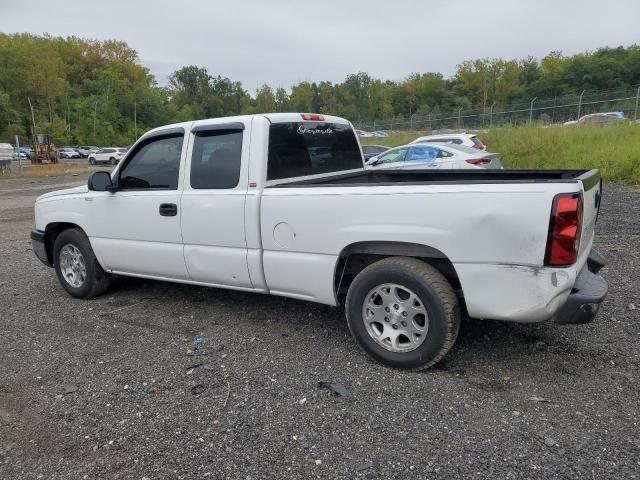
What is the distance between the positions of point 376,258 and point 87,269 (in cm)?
327

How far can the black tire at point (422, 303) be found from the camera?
320 centimetres

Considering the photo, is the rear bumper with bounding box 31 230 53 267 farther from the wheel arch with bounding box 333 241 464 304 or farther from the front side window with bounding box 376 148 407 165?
the front side window with bounding box 376 148 407 165

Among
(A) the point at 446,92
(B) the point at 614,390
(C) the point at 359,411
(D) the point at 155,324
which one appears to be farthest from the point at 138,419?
(A) the point at 446,92

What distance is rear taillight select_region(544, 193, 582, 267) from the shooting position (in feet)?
9.07

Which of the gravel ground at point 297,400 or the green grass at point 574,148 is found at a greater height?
the green grass at point 574,148

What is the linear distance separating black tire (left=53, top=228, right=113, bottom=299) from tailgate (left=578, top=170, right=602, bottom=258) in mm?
4541

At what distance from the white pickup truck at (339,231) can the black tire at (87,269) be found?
0.01 meters

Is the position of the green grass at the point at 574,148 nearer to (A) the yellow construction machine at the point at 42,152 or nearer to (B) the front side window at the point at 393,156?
(B) the front side window at the point at 393,156

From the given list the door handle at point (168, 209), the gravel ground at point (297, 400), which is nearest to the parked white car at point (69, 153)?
the gravel ground at point (297, 400)

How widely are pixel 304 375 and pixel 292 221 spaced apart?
3.69 ft

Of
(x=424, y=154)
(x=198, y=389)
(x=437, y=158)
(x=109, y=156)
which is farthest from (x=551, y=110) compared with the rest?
(x=109, y=156)

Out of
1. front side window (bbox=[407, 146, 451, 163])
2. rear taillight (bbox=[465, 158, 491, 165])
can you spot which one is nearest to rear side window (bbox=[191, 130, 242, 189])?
rear taillight (bbox=[465, 158, 491, 165])

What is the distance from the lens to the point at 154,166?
15.3 feet

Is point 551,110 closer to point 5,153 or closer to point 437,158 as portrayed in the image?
point 437,158
